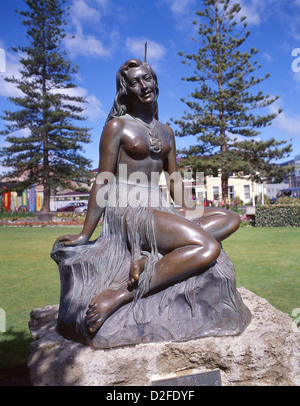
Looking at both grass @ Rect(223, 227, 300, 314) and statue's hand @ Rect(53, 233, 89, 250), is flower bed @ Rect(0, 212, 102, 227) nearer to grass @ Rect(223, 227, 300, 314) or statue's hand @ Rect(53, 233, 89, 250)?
grass @ Rect(223, 227, 300, 314)

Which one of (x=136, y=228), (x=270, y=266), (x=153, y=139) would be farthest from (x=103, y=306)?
(x=270, y=266)

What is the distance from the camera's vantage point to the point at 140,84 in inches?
101

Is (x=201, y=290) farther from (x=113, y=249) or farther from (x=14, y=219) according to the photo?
(x=14, y=219)

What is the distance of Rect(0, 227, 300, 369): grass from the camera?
11.9 ft

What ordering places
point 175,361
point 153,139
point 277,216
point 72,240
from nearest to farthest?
point 175,361
point 72,240
point 153,139
point 277,216

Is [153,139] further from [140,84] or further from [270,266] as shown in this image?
[270,266]

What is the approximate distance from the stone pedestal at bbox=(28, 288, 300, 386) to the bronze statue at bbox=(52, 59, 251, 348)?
0.23m

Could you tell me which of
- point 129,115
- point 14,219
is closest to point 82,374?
point 129,115

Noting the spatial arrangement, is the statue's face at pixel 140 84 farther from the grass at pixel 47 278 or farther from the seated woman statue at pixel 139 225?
the grass at pixel 47 278

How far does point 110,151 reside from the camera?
2.51 meters

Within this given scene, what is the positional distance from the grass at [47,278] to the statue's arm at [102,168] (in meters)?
1.42

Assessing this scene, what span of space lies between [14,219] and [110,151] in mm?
17083

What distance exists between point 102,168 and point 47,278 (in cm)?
402

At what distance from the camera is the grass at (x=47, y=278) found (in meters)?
3.64
